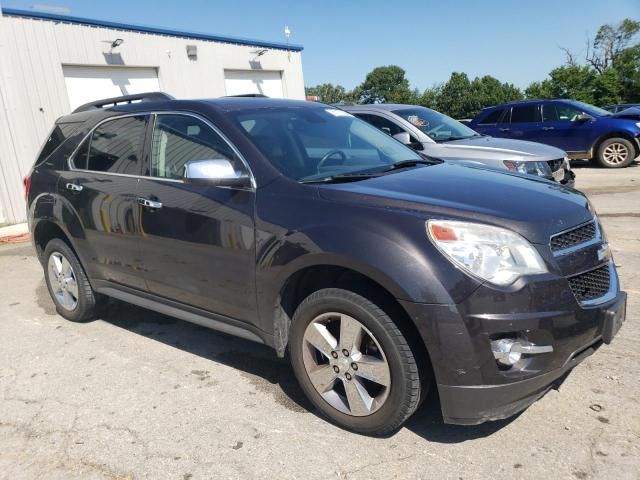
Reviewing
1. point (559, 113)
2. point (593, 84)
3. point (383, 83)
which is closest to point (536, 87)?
point (593, 84)

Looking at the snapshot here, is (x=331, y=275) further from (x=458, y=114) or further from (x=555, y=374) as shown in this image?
(x=458, y=114)

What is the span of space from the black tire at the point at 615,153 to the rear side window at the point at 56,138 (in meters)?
12.2

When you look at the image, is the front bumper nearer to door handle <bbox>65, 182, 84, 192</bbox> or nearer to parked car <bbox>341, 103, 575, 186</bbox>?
door handle <bbox>65, 182, 84, 192</bbox>

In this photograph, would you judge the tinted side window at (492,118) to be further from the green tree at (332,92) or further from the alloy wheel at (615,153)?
the green tree at (332,92)

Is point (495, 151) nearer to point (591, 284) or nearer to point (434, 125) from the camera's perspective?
point (434, 125)

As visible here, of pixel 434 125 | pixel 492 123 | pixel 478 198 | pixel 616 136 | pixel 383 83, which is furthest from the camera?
pixel 383 83

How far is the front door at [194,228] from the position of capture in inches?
125

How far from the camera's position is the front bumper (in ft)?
7.86

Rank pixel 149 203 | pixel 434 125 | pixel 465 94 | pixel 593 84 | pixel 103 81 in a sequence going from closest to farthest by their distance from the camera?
1. pixel 149 203
2. pixel 434 125
3. pixel 103 81
4. pixel 593 84
5. pixel 465 94

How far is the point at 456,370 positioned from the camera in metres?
2.46

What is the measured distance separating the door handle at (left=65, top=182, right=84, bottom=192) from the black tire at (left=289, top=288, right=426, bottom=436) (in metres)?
2.32

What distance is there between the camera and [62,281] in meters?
4.83

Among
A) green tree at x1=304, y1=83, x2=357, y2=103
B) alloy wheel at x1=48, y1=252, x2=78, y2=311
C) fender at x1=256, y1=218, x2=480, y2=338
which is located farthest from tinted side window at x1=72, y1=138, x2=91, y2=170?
green tree at x1=304, y1=83, x2=357, y2=103

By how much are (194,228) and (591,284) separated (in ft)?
7.31
